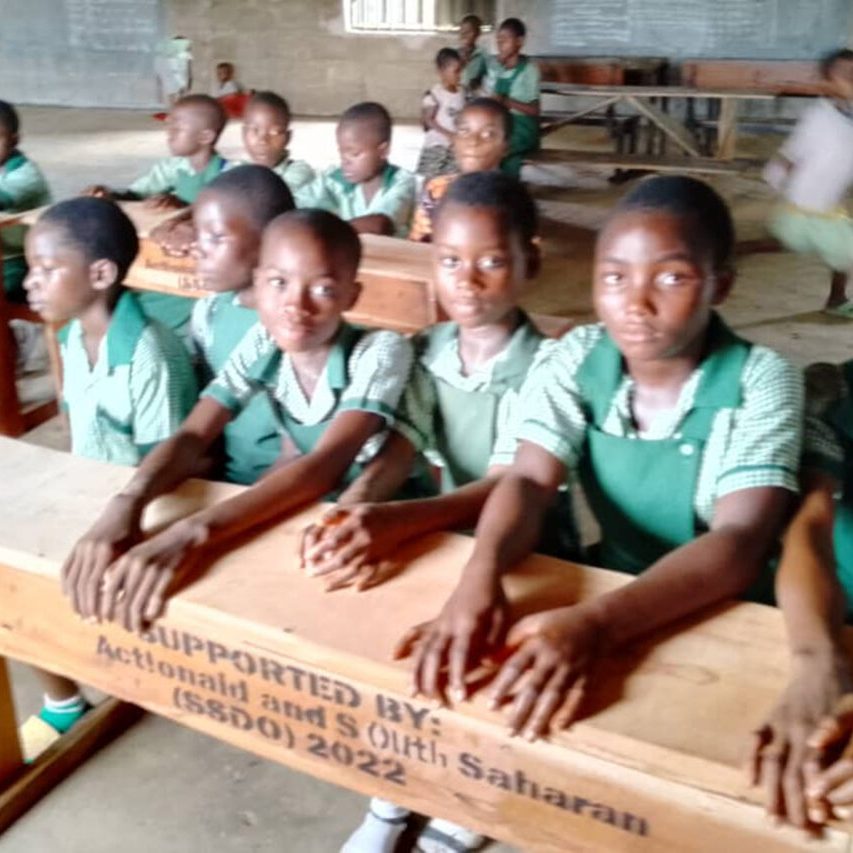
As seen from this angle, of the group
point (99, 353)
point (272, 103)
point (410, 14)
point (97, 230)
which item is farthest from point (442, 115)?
point (410, 14)

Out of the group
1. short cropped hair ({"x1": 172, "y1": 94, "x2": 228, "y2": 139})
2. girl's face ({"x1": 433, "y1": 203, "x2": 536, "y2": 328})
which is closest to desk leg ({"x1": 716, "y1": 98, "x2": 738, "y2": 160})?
short cropped hair ({"x1": 172, "y1": 94, "x2": 228, "y2": 139})

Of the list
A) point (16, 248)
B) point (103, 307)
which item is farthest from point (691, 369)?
point (16, 248)

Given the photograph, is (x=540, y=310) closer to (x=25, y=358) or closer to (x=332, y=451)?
(x=25, y=358)

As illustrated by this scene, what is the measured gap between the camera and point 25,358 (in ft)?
12.7

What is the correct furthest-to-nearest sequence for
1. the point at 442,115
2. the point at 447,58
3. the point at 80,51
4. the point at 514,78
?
the point at 80,51, the point at 514,78, the point at 447,58, the point at 442,115

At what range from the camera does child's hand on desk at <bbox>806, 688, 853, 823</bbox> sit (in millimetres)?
814

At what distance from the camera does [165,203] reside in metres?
3.12

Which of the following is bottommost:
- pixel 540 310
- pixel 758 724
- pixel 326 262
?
pixel 540 310

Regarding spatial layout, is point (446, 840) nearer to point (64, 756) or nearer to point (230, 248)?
point (64, 756)

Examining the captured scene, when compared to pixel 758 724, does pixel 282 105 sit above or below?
above

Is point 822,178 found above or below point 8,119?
below

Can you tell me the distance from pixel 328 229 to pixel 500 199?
0.27 m

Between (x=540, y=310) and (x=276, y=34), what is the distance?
7.67 m

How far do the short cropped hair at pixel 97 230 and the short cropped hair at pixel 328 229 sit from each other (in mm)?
410
